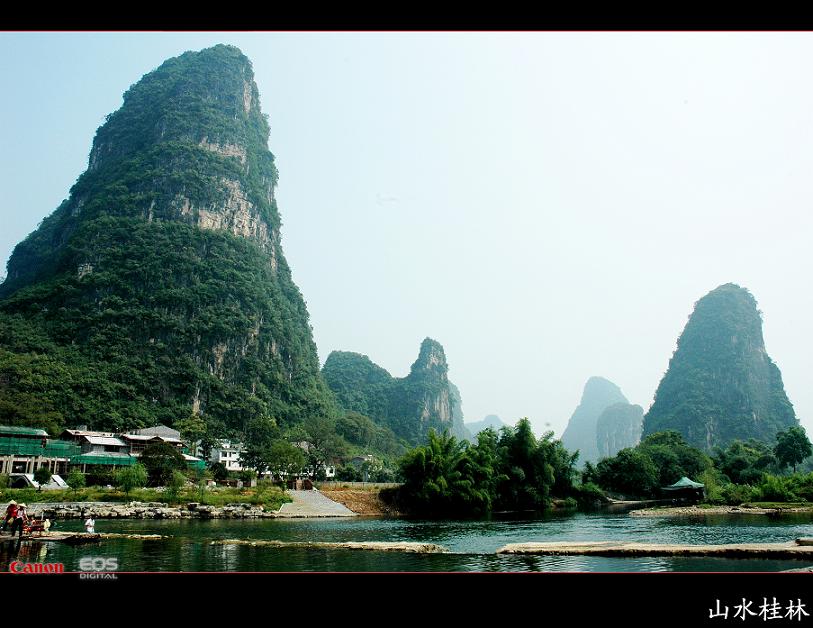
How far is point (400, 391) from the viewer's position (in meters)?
104

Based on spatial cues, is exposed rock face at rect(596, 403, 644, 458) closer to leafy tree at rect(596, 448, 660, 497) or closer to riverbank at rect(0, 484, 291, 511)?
leafy tree at rect(596, 448, 660, 497)

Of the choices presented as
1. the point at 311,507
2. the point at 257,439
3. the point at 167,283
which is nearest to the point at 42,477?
the point at 311,507

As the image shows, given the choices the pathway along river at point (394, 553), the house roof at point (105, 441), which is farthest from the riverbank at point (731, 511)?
the house roof at point (105, 441)

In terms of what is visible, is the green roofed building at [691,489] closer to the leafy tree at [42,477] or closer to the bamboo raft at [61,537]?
the bamboo raft at [61,537]

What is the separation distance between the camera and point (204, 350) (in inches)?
2347

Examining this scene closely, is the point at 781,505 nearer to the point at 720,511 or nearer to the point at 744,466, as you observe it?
the point at 720,511

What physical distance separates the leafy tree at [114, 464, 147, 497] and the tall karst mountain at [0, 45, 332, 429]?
15296 millimetres

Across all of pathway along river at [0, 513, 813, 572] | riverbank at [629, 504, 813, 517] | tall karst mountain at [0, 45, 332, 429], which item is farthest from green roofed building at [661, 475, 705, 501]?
tall karst mountain at [0, 45, 332, 429]

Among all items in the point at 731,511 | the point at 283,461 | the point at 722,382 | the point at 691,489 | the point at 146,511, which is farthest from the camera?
the point at 722,382

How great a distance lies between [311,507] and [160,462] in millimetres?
8485

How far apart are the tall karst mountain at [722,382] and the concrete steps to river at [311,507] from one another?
189 ft
